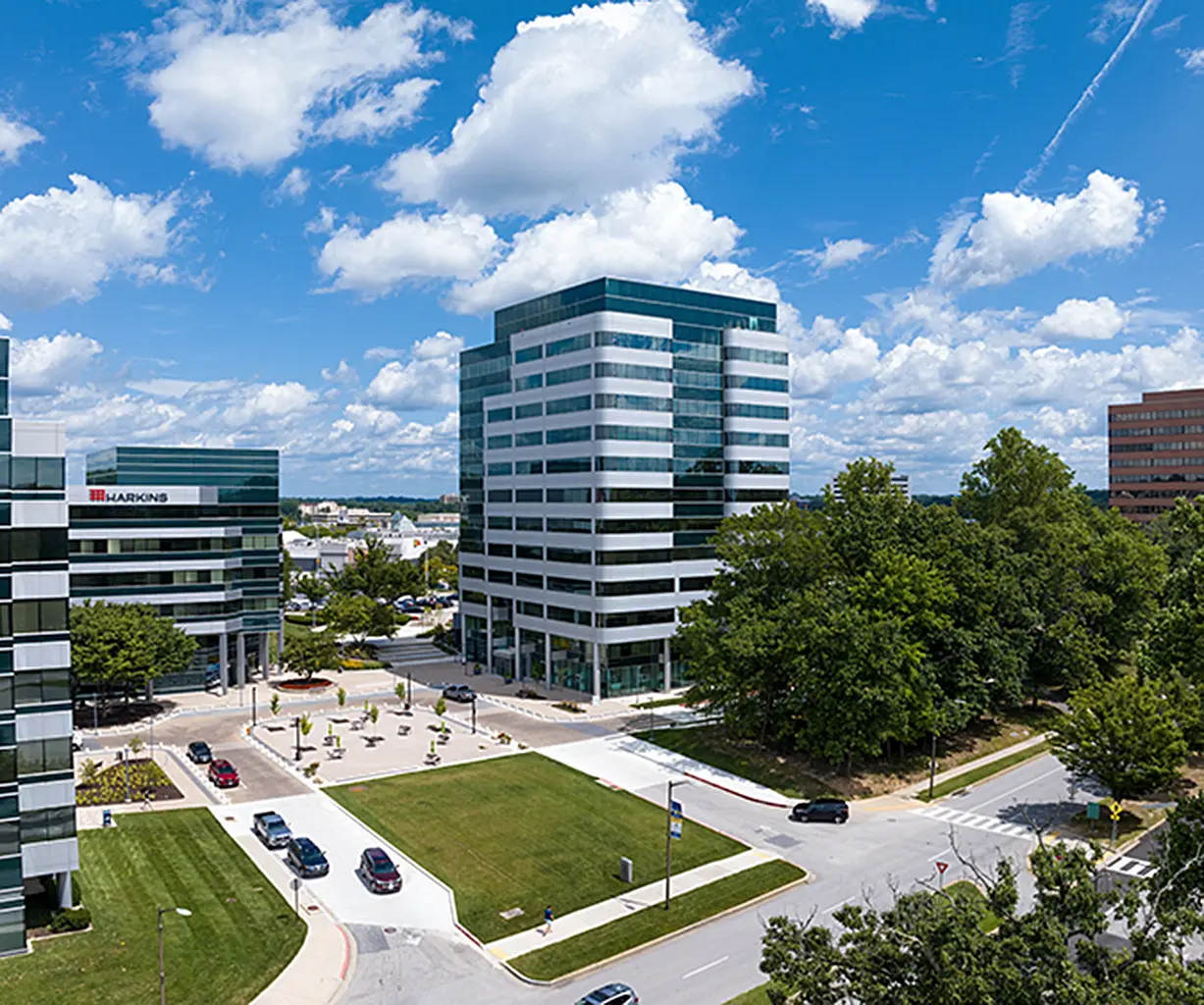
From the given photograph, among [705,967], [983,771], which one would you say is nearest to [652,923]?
[705,967]

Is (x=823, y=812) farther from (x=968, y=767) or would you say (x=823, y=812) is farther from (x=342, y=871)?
(x=342, y=871)

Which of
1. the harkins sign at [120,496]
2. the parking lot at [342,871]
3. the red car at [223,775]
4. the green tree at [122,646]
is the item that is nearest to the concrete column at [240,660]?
the green tree at [122,646]

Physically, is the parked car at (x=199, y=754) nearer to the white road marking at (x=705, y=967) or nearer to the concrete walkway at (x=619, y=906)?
the concrete walkway at (x=619, y=906)

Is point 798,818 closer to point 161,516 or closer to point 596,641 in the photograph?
point 596,641

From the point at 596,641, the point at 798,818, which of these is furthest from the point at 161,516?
the point at 798,818

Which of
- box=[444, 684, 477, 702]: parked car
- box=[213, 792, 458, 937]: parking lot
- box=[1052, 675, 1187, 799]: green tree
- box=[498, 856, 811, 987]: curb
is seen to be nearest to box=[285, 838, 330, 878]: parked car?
box=[213, 792, 458, 937]: parking lot

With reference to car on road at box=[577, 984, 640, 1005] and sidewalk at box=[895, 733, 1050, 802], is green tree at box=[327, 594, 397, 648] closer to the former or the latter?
sidewalk at box=[895, 733, 1050, 802]
